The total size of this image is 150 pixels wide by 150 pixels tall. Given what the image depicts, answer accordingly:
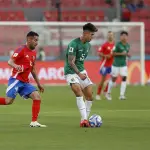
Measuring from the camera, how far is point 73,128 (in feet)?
46.9

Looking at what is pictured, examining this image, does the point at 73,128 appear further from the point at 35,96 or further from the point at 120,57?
the point at 120,57

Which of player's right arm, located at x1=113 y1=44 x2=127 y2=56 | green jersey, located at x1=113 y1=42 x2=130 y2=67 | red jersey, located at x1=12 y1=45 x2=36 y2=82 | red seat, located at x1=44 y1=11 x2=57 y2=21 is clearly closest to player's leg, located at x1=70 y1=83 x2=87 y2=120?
red jersey, located at x1=12 y1=45 x2=36 y2=82

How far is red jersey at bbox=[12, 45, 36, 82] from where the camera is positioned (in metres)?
14.7

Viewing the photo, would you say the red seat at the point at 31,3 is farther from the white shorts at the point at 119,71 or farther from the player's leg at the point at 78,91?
the player's leg at the point at 78,91

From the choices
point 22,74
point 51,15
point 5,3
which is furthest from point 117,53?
point 5,3

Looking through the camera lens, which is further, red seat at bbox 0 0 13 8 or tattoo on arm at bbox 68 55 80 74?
red seat at bbox 0 0 13 8

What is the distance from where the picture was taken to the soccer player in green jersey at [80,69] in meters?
14.8

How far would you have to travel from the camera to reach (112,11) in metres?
41.0

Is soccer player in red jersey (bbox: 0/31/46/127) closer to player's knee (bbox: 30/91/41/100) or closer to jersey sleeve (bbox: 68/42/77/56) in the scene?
player's knee (bbox: 30/91/41/100)

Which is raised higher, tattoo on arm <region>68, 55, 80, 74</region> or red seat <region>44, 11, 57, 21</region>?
red seat <region>44, 11, 57, 21</region>

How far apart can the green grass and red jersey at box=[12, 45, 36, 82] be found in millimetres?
1032

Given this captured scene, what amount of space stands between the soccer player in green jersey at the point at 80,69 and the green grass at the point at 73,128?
0.51m

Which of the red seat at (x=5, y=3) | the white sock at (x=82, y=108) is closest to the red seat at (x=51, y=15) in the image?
the red seat at (x=5, y=3)

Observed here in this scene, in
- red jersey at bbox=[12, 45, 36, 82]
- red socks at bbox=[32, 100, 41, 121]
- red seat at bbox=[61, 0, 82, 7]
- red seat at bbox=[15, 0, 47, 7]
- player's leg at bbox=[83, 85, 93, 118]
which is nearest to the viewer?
red socks at bbox=[32, 100, 41, 121]
